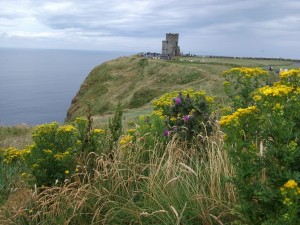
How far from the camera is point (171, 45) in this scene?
255 feet

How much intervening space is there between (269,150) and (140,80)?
45733 mm

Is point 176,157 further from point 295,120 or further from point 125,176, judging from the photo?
point 295,120

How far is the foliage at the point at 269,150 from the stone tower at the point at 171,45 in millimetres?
74525

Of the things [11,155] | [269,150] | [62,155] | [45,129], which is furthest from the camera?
[11,155]

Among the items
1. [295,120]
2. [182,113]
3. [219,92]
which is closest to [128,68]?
[219,92]

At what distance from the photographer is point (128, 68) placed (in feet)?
187

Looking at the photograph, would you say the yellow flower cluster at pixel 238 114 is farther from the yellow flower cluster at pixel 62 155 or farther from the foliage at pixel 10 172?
the foliage at pixel 10 172

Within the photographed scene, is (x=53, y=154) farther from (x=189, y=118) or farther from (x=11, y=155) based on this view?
(x=189, y=118)

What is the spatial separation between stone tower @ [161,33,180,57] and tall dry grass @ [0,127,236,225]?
7234 centimetres

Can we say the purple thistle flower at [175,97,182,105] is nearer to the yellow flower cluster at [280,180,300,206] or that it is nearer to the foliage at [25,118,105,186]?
the foliage at [25,118,105,186]

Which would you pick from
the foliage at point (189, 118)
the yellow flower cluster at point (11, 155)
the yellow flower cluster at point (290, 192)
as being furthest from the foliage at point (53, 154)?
the yellow flower cluster at point (290, 192)

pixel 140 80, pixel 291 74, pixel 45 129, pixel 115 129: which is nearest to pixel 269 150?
pixel 291 74

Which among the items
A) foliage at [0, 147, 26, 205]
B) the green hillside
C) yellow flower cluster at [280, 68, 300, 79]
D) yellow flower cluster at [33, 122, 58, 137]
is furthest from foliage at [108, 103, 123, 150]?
the green hillside

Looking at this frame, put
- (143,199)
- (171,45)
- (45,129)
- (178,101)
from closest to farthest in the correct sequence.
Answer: (143,199), (45,129), (178,101), (171,45)
